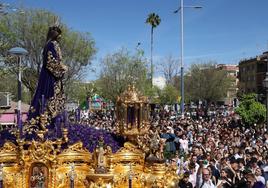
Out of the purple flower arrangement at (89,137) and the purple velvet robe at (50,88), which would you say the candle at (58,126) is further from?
the purple flower arrangement at (89,137)

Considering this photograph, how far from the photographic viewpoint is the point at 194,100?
74.6 metres

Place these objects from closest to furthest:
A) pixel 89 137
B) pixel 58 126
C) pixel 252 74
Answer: pixel 58 126
pixel 89 137
pixel 252 74

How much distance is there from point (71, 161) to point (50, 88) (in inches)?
77.0

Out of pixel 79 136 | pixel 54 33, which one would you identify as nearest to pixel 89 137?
pixel 79 136

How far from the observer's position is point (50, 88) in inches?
389

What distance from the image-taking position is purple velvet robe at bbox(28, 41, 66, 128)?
9781 millimetres

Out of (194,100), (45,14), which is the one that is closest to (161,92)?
(194,100)

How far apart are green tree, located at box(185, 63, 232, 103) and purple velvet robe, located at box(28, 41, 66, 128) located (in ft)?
211

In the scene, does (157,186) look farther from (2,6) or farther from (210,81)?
(210,81)

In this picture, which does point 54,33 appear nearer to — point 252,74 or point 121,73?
point 121,73

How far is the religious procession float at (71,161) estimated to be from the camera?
8648 mm

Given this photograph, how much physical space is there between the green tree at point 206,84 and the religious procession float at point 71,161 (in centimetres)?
6382

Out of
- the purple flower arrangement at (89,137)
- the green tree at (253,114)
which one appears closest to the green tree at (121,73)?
the green tree at (253,114)

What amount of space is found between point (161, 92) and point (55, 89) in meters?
59.2
